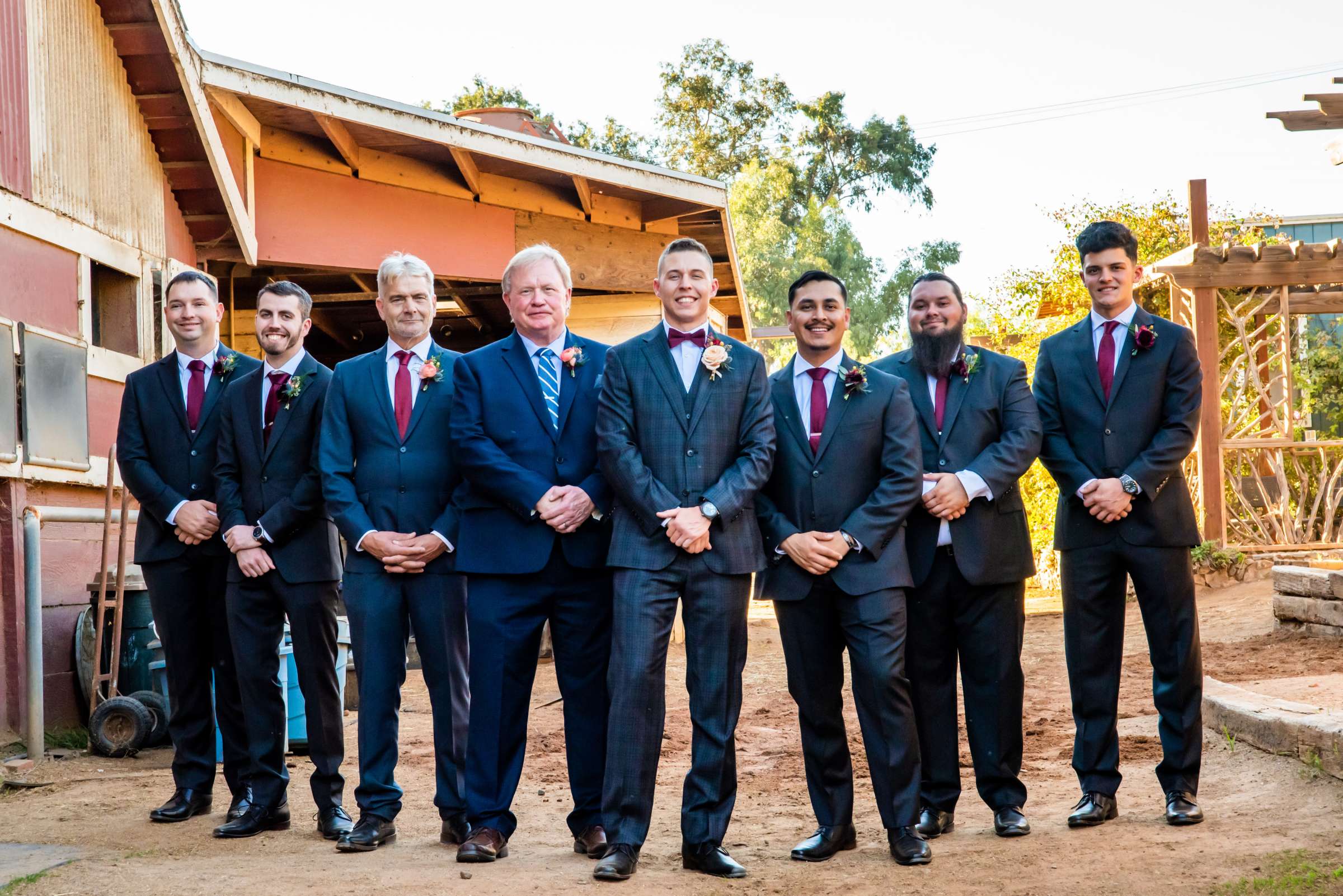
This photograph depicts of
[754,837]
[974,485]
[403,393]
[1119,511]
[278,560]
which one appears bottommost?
[754,837]

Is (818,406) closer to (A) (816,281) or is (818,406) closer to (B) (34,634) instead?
(A) (816,281)

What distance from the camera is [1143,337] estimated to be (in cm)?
529

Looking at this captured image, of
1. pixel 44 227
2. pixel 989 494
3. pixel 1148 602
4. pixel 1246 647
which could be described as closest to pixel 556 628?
pixel 989 494

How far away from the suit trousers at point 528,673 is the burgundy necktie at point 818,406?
91cm

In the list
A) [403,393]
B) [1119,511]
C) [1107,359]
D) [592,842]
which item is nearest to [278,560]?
[403,393]

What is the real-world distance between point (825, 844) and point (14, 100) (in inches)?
246

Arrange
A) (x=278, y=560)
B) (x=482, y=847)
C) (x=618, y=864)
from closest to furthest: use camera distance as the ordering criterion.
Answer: (x=618, y=864) < (x=482, y=847) < (x=278, y=560)

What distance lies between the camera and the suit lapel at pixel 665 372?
15.9 ft

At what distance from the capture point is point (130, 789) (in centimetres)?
657

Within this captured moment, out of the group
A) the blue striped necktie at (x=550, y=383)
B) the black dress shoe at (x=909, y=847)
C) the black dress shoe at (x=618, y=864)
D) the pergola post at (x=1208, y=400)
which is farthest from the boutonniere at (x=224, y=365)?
the pergola post at (x=1208, y=400)

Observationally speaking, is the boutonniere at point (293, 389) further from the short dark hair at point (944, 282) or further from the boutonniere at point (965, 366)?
the boutonniere at point (965, 366)

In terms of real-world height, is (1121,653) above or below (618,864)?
above

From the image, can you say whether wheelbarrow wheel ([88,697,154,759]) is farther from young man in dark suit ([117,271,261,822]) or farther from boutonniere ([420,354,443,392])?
boutonniere ([420,354,443,392])

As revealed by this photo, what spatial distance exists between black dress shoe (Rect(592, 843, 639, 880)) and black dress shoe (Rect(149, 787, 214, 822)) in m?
2.08
